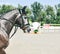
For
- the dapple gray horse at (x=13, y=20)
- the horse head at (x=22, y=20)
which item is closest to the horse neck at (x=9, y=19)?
the dapple gray horse at (x=13, y=20)

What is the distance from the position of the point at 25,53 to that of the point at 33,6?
8453cm

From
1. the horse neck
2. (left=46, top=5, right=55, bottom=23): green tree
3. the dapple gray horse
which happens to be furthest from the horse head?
(left=46, top=5, right=55, bottom=23): green tree

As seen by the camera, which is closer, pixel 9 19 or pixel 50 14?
pixel 9 19

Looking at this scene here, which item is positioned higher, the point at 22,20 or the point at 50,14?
the point at 22,20

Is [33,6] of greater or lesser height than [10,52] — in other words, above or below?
below

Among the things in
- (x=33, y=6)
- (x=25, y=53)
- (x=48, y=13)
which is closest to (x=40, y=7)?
(x=33, y=6)

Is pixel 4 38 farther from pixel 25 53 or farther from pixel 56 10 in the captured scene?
pixel 56 10

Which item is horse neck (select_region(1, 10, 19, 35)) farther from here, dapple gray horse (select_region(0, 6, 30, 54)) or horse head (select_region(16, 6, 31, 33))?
horse head (select_region(16, 6, 31, 33))

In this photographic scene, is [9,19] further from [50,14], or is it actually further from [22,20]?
[50,14]

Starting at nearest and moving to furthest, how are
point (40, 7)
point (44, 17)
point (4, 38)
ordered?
point (4, 38), point (44, 17), point (40, 7)

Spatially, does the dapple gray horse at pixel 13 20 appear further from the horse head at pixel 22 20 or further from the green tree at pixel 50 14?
the green tree at pixel 50 14

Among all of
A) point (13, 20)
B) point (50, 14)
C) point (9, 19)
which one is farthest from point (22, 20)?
point (50, 14)

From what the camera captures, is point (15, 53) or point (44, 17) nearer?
point (15, 53)

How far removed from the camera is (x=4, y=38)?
6.76 meters
